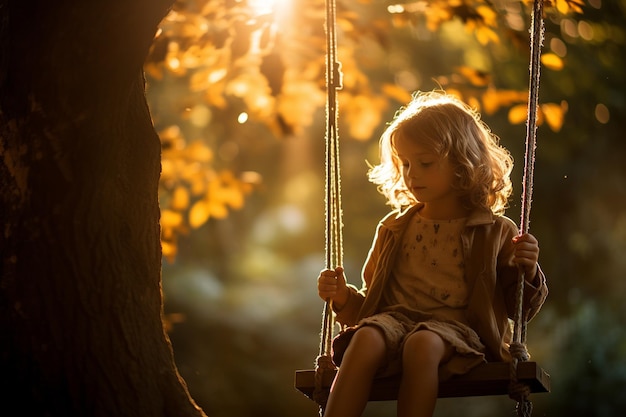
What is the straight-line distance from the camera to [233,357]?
41.7ft

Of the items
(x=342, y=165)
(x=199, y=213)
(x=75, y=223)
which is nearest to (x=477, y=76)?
(x=199, y=213)

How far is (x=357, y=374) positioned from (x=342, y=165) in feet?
37.8

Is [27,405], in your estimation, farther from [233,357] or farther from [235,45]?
[233,357]

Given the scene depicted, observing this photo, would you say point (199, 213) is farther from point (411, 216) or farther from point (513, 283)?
point (513, 283)

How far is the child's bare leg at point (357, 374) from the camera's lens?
9.62ft

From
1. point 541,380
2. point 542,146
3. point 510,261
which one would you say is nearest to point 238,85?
point 510,261

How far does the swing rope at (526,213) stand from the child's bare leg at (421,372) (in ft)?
0.65

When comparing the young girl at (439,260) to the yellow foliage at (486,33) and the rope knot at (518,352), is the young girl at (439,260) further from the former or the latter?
the yellow foliage at (486,33)

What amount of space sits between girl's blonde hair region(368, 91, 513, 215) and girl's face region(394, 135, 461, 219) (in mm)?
17

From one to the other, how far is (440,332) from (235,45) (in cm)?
233

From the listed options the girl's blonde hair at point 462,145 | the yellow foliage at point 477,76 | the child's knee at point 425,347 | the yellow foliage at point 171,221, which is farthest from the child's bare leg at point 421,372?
the yellow foliage at point 171,221

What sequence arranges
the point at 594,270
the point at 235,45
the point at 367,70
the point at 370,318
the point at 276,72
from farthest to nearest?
1. the point at 367,70
2. the point at 594,270
3. the point at 235,45
4. the point at 276,72
5. the point at 370,318

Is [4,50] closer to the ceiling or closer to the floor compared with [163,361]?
closer to the ceiling

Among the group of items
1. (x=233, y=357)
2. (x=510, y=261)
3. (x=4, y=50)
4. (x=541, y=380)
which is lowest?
(x=233, y=357)
